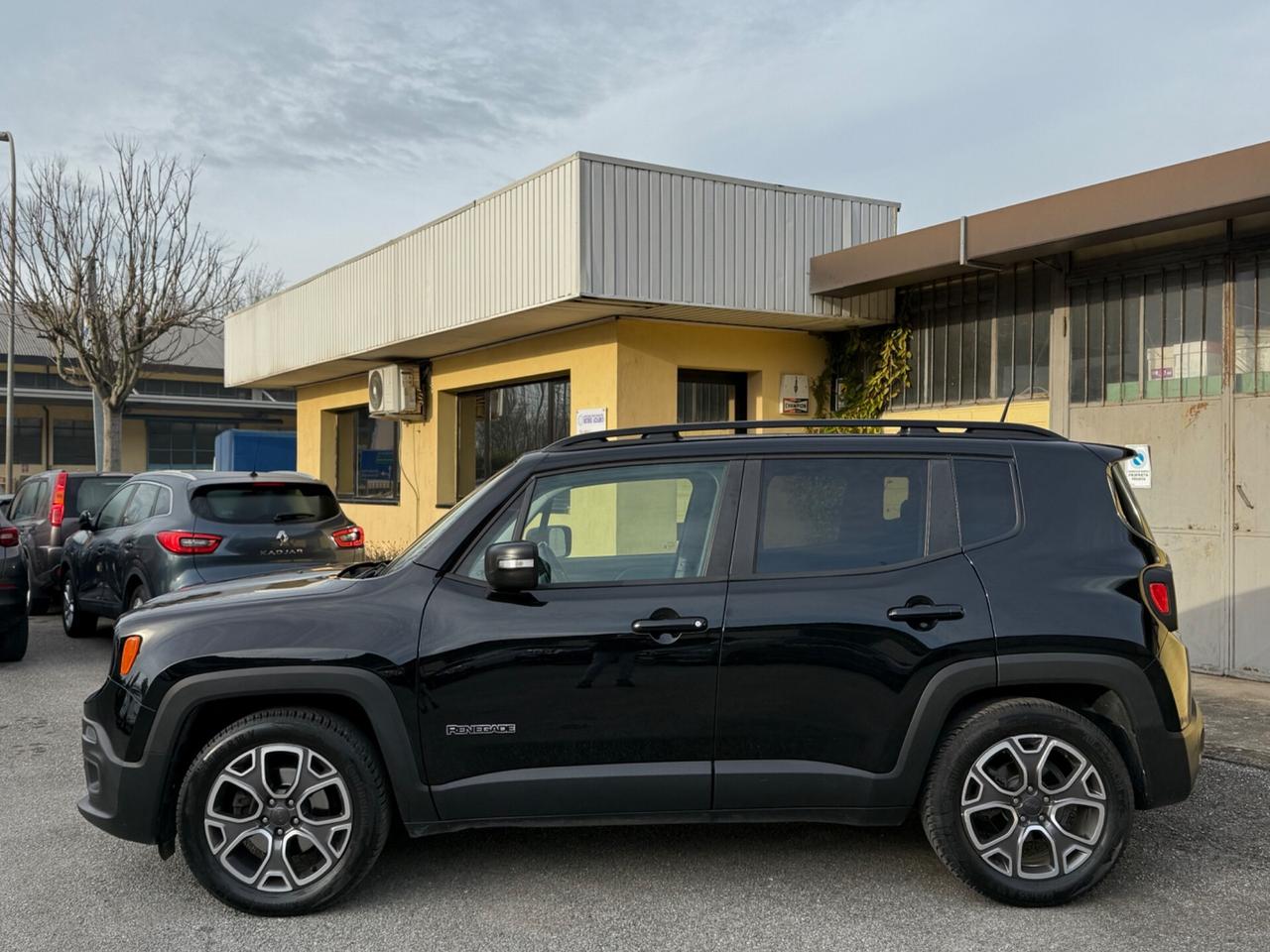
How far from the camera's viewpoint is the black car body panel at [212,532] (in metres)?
8.33

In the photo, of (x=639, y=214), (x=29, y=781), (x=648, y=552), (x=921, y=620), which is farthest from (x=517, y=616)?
(x=639, y=214)

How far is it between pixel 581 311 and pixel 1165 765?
7.00 m

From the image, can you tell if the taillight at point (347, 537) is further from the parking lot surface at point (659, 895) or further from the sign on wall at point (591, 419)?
the parking lot surface at point (659, 895)

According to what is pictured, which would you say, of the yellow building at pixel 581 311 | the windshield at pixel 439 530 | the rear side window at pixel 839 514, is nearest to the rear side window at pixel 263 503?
the yellow building at pixel 581 311

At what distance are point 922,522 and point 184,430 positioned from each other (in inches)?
1739

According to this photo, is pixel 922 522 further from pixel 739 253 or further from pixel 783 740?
pixel 739 253

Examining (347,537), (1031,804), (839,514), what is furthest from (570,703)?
(347,537)

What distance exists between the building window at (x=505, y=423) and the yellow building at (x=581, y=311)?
3 cm

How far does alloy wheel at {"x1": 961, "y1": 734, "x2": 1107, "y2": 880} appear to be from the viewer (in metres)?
3.90

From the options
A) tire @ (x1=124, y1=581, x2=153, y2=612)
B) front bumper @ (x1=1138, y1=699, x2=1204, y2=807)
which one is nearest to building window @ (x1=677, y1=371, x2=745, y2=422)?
tire @ (x1=124, y1=581, x2=153, y2=612)

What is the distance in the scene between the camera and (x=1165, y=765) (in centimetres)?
396

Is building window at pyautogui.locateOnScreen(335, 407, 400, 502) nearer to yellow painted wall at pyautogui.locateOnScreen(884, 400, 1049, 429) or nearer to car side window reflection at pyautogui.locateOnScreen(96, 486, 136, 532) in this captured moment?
car side window reflection at pyautogui.locateOnScreen(96, 486, 136, 532)

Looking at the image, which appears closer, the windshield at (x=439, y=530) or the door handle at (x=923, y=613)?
the door handle at (x=923, y=613)

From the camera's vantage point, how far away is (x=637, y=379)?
10.4 meters
